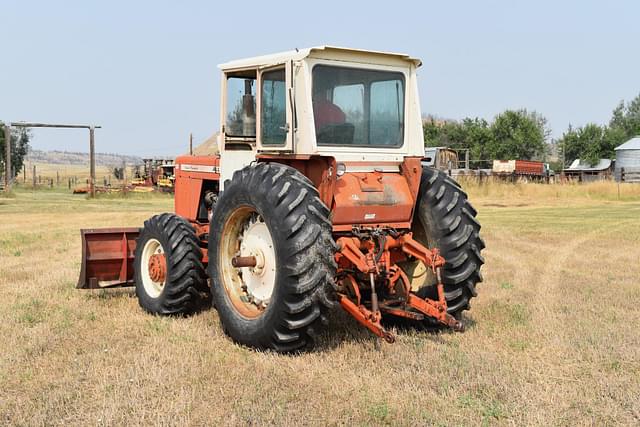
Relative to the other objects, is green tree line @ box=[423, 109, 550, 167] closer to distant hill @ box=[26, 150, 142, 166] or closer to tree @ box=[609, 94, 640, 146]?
tree @ box=[609, 94, 640, 146]

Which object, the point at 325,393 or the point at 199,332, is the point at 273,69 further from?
the point at 325,393

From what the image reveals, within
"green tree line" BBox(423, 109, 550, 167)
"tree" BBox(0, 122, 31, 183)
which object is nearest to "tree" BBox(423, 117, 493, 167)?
"green tree line" BBox(423, 109, 550, 167)

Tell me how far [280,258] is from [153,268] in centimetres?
246

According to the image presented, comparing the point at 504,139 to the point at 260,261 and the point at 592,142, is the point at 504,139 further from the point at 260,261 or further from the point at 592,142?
the point at 260,261

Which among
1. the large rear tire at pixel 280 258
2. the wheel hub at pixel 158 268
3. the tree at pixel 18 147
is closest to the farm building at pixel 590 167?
the tree at pixel 18 147

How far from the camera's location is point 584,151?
76812 mm

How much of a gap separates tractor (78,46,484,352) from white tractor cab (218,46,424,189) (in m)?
0.01

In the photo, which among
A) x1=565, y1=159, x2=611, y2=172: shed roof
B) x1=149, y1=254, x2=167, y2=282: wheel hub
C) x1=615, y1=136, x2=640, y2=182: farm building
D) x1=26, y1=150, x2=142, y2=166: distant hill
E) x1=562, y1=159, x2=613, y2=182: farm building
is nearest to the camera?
x1=149, y1=254, x2=167, y2=282: wheel hub

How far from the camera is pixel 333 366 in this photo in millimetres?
6168

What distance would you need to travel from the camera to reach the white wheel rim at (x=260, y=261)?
6875 millimetres

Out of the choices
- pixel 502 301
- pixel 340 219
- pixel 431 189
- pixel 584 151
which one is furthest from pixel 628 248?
pixel 584 151

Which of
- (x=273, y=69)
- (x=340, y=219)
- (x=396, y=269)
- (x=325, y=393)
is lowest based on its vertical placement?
(x=325, y=393)

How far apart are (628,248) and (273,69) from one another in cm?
979

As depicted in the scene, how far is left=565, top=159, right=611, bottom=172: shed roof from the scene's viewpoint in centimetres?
7170
